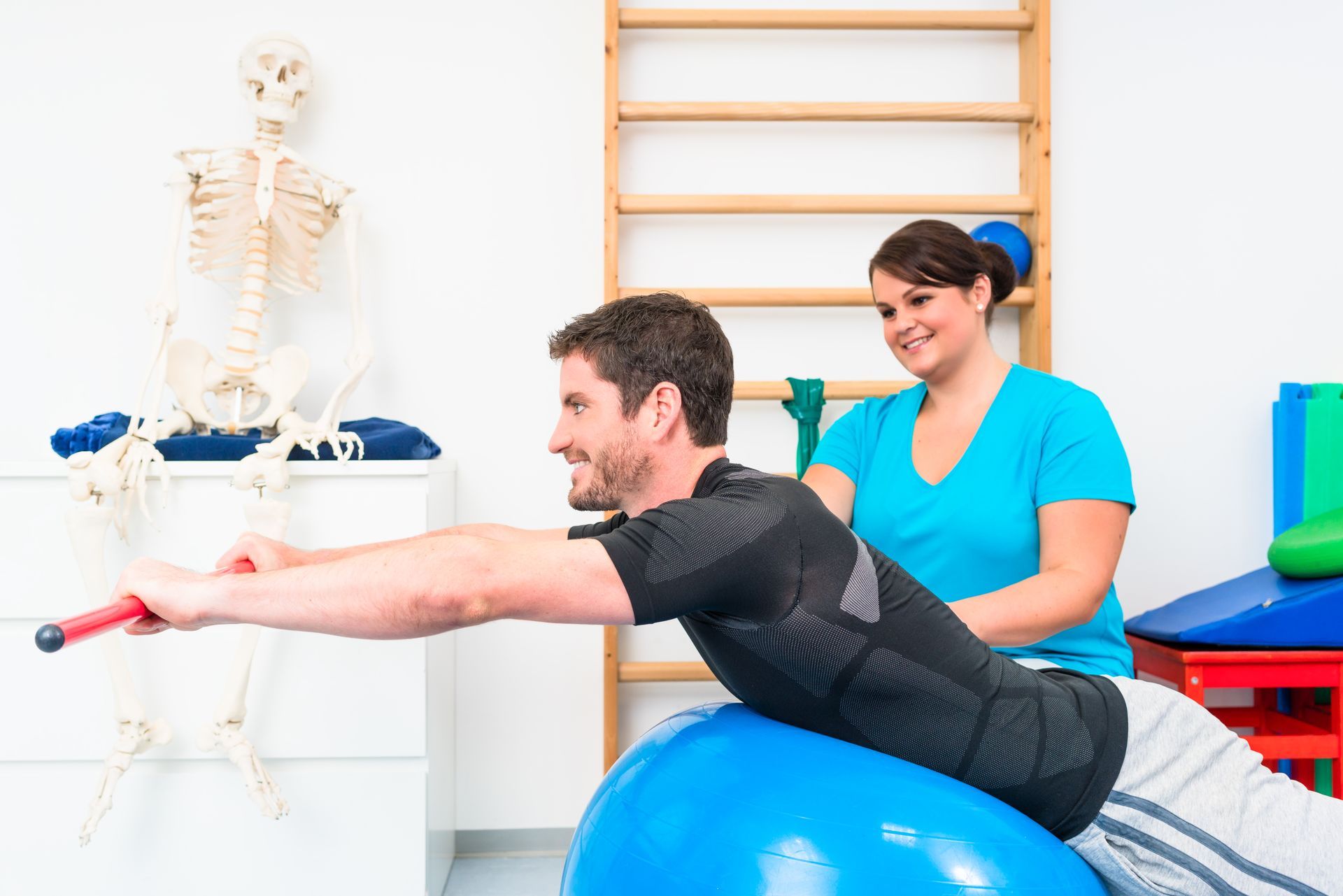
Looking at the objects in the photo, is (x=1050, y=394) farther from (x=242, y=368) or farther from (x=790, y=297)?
(x=242, y=368)

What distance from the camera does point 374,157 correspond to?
8.29 ft

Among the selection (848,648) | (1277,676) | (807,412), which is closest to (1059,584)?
(848,648)

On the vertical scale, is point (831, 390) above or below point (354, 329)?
below

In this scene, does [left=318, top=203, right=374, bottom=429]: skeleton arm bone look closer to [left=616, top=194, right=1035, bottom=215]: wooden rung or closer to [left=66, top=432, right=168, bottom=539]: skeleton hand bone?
[left=66, top=432, right=168, bottom=539]: skeleton hand bone

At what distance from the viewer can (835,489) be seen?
76.0 inches

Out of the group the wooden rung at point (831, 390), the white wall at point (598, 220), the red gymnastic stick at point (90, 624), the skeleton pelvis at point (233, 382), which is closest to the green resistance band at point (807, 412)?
the wooden rung at point (831, 390)

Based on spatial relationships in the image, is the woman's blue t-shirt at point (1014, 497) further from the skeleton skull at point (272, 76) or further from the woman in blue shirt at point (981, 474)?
the skeleton skull at point (272, 76)

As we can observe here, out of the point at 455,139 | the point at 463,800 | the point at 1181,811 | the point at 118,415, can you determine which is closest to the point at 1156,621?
the point at 1181,811

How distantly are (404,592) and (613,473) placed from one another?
0.33 meters

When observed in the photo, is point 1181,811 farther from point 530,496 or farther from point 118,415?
point 118,415

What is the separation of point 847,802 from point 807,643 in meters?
0.16

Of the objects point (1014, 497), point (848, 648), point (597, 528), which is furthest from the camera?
point (1014, 497)

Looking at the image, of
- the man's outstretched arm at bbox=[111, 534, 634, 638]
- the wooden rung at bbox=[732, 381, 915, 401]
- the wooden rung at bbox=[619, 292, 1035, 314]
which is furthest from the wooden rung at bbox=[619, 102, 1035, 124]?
the man's outstretched arm at bbox=[111, 534, 634, 638]

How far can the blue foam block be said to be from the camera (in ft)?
8.16
